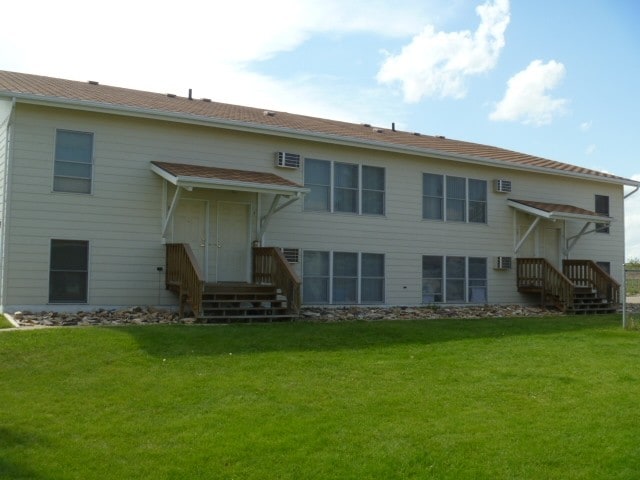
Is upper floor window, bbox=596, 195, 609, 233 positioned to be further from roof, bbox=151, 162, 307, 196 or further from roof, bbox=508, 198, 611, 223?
roof, bbox=151, 162, 307, 196

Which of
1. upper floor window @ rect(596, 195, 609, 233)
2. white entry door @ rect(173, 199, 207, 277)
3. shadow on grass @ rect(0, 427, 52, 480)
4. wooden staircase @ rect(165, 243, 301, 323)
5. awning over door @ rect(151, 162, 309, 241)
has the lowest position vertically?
shadow on grass @ rect(0, 427, 52, 480)

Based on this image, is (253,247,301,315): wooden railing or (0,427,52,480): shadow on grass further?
(253,247,301,315): wooden railing

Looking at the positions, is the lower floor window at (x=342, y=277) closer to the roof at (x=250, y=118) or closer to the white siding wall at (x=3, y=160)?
the roof at (x=250, y=118)

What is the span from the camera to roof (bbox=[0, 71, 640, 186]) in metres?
13.9

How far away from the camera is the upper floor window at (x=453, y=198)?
18547 millimetres

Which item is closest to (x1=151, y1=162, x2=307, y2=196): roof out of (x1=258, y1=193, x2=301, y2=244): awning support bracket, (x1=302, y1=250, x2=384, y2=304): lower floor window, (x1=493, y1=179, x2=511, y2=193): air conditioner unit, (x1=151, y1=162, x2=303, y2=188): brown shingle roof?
(x1=151, y1=162, x2=303, y2=188): brown shingle roof

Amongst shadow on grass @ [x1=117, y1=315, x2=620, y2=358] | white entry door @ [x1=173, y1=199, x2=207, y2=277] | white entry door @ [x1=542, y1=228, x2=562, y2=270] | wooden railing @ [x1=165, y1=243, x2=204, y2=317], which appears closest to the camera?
shadow on grass @ [x1=117, y1=315, x2=620, y2=358]

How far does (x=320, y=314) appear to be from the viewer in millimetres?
15180

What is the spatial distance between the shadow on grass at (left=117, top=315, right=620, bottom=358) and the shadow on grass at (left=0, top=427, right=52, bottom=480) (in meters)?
3.13

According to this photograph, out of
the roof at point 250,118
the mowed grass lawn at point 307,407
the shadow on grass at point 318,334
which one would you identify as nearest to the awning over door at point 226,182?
the roof at point 250,118

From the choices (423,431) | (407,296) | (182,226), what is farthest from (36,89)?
(423,431)

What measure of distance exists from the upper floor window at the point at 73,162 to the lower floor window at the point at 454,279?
8.74 m

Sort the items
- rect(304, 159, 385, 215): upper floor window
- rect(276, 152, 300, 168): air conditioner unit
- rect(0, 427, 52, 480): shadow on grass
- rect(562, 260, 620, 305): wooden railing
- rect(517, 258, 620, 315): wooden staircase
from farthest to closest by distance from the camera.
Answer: rect(562, 260, 620, 305): wooden railing
rect(517, 258, 620, 315): wooden staircase
rect(304, 159, 385, 215): upper floor window
rect(276, 152, 300, 168): air conditioner unit
rect(0, 427, 52, 480): shadow on grass

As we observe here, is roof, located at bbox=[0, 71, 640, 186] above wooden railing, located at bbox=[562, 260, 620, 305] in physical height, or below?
above
